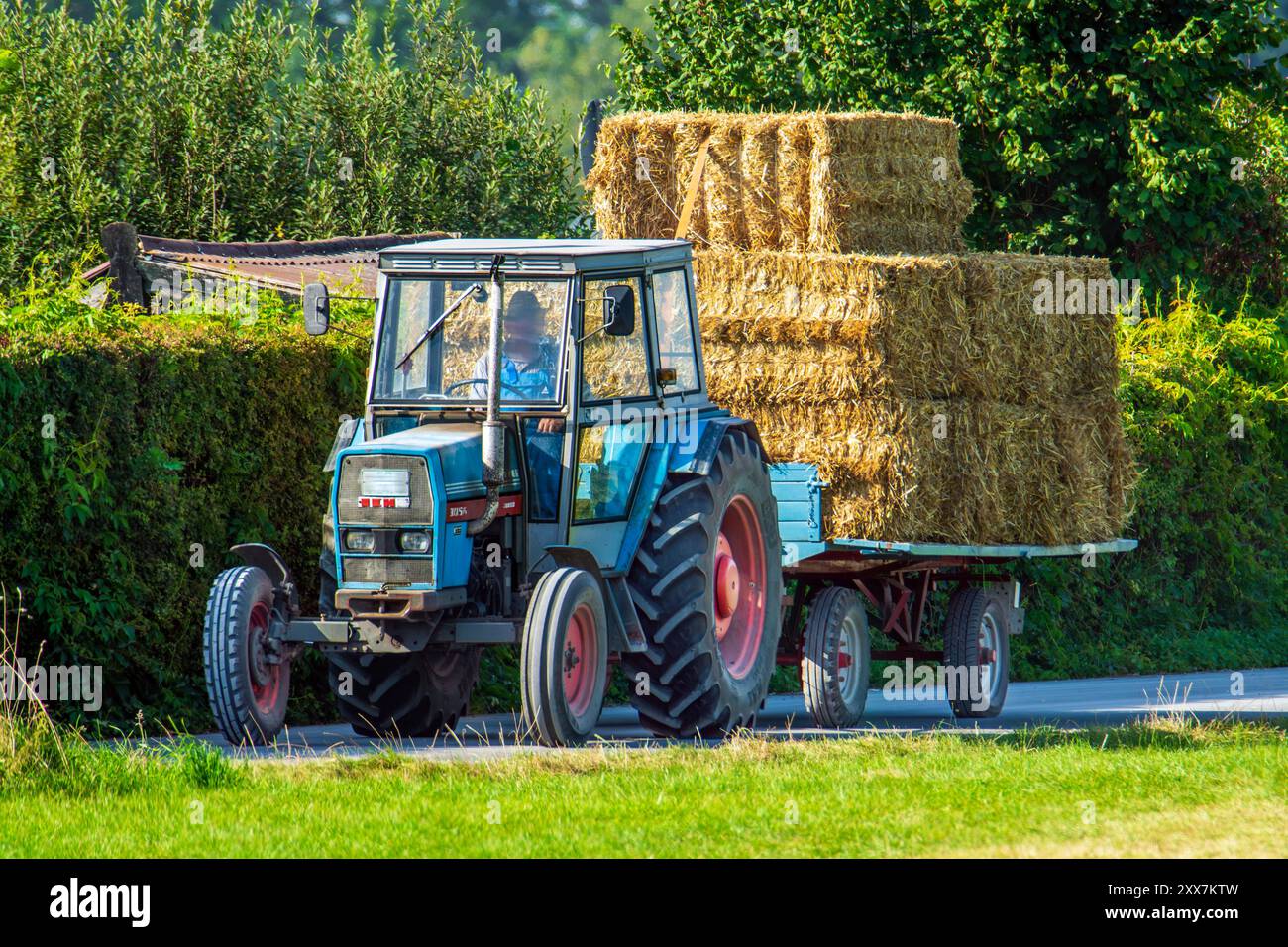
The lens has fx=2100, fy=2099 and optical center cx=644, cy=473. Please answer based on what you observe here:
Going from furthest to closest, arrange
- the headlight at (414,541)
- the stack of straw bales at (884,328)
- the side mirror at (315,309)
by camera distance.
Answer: the stack of straw bales at (884,328) → the side mirror at (315,309) → the headlight at (414,541)

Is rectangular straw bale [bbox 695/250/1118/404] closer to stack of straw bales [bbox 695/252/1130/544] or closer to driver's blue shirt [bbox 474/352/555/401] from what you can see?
stack of straw bales [bbox 695/252/1130/544]

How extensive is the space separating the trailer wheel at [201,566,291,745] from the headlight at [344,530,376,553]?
528mm

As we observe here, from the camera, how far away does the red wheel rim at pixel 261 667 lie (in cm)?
1091

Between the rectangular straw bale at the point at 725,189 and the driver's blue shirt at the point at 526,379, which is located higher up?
the rectangular straw bale at the point at 725,189

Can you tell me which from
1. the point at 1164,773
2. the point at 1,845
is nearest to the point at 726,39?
the point at 1164,773

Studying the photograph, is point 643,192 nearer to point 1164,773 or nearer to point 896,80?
point 1164,773

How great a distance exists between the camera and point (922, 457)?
534 inches

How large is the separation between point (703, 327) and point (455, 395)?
281cm

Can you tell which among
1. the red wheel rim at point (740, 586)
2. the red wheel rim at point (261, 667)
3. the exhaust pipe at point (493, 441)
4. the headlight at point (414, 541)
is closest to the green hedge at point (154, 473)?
the red wheel rim at point (261, 667)

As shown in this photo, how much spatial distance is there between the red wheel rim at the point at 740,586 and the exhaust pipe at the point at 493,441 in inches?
64.0

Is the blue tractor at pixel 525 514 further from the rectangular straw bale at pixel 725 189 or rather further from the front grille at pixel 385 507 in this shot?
the rectangular straw bale at pixel 725 189

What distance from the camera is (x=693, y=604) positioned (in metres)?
11.4

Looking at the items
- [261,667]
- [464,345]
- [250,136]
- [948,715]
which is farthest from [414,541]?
[250,136]

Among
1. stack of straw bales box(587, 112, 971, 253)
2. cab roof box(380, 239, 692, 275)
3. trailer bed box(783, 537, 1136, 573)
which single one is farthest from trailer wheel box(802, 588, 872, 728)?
cab roof box(380, 239, 692, 275)
